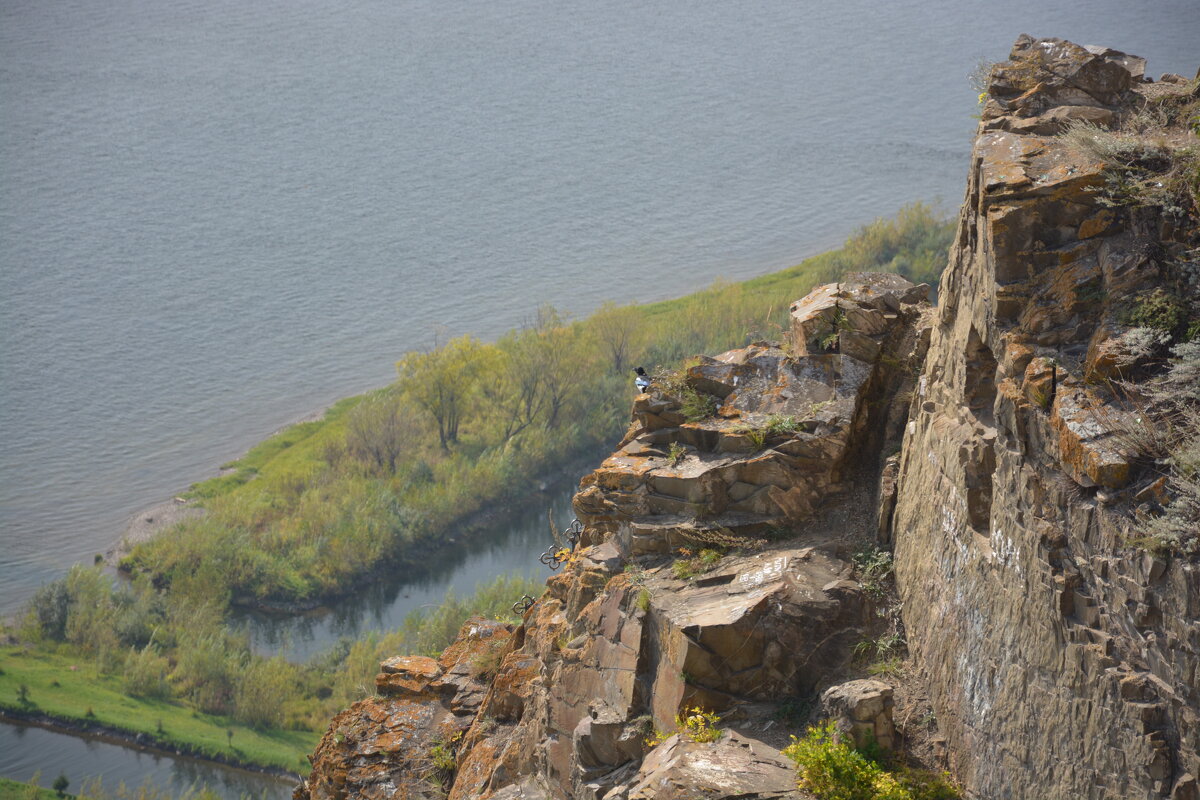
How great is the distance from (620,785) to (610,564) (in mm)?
3096

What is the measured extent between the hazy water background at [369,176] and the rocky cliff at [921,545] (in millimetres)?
39531

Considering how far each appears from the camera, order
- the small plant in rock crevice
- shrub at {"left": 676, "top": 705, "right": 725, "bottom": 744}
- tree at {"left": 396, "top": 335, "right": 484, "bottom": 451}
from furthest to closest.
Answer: tree at {"left": 396, "top": 335, "right": 484, "bottom": 451}, the small plant in rock crevice, shrub at {"left": 676, "top": 705, "right": 725, "bottom": 744}

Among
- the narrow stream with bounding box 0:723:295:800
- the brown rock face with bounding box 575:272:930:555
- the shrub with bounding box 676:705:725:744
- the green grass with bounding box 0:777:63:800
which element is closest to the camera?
the shrub with bounding box 676:705:725:744

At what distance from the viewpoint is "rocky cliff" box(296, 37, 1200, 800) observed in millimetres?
8266

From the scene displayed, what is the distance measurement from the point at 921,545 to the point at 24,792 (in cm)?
3172

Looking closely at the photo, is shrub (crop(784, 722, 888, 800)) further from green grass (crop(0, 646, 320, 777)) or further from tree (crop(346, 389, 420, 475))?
tree (crop(346, 389, 420, 475))

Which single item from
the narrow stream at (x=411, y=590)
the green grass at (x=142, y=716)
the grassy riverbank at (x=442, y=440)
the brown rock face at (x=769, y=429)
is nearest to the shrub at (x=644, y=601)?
the brown rock face at (x=769, y=429)

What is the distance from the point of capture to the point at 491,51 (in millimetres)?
90062

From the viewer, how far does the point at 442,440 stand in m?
53.4

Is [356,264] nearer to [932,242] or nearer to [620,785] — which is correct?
[932,242]

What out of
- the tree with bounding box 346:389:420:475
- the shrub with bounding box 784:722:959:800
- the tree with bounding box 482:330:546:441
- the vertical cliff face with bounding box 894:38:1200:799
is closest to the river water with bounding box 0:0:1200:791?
the tree with bounding box 346:389:420:475

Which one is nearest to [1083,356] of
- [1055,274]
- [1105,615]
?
[1055,274]

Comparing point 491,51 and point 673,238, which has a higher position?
point 491,51

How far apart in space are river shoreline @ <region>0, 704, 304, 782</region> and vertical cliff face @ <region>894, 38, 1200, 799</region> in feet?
97.5
